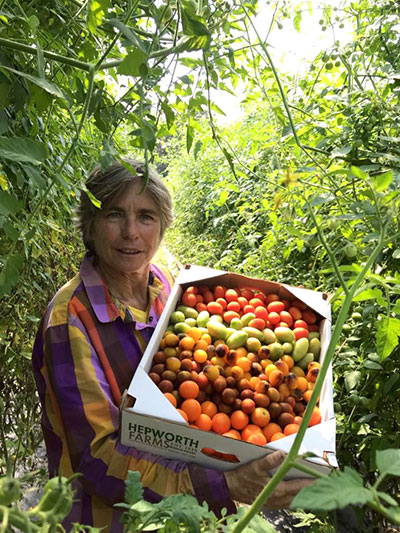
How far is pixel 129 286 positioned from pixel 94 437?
2.17 feet

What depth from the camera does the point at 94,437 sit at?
1.29 metres

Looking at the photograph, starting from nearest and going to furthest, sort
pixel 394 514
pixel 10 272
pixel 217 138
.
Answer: pixel 394 514
pixel 10 272
pixel 217 138

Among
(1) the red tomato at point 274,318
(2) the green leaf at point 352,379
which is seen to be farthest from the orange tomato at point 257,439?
(1) the red tomato at point 274,318

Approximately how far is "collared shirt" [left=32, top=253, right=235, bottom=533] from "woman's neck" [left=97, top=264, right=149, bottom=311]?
7 centimetres

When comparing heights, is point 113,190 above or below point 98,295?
above

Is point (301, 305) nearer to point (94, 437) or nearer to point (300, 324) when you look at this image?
point (300, 324)

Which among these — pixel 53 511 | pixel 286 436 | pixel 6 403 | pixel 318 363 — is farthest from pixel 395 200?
pixel 6 403

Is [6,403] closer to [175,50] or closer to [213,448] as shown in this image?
[213,448]

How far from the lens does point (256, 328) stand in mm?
1613

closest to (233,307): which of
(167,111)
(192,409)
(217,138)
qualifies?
(192,409)

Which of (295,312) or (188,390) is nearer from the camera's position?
(188,390)

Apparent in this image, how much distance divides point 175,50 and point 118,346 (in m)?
1.04

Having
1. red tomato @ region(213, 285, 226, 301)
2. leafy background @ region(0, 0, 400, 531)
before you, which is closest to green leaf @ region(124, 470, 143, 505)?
leafy background @ region(0, 0, 400, 531)

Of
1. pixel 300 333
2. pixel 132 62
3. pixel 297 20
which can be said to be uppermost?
pixel 297 20
